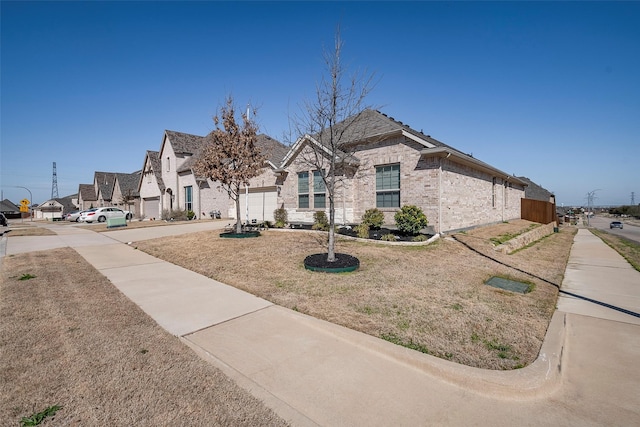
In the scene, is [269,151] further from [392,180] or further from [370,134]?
[392,180]

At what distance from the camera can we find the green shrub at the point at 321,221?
1333cm

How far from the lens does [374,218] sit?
12594 mm

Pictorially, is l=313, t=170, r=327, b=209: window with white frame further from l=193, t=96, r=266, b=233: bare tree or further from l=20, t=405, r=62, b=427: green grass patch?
l=20, t=405, r=62, b=427: green grass patch

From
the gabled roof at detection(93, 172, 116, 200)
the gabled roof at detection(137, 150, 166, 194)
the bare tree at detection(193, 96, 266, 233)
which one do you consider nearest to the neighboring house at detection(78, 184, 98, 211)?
the gabled roof at detection(93, 172, 116, 200)

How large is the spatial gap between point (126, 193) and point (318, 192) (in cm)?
3211

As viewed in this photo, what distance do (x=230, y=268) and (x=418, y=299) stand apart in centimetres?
474

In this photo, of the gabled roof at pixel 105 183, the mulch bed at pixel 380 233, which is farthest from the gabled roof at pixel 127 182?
the mulch bed at pixel 380 233

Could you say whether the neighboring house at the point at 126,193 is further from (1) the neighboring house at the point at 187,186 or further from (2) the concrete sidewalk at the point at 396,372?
(2) the concrete sidewalk at the point at 396,372

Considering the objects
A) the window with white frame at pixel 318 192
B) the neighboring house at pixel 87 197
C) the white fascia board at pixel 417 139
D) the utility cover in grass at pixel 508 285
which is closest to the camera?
the utility cover in grass at pixel 508 285

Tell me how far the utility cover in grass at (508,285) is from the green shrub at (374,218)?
5.93 m

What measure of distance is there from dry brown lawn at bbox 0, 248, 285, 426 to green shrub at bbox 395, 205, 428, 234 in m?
9.20

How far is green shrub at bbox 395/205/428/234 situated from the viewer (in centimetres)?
1122

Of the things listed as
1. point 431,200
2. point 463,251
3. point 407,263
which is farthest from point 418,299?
point 431,200

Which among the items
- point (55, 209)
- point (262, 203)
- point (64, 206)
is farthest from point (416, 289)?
point (55, 209)
